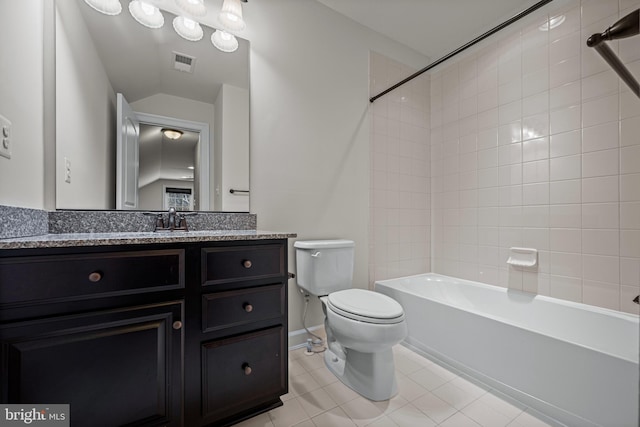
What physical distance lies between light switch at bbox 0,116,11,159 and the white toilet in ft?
4.33

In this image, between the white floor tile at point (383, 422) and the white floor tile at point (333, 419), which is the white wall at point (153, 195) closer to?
the white floor tile at point (333, 419)

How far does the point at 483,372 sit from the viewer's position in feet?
4.97

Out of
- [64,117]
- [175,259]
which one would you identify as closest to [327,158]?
[175,259]

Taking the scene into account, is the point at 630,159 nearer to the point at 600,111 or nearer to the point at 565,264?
the point at 600,111

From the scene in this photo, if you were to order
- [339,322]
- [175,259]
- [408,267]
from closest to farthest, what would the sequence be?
[175,259]
[339,322]
[408,267]

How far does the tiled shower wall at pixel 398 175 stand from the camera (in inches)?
89.7

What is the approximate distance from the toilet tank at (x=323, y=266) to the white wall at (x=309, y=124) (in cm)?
15

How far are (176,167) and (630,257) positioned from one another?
2573 millimetres

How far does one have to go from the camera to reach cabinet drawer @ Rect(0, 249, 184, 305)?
2.62 ft

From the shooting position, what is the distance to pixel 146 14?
4.77 feet

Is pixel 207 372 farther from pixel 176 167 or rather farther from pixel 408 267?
pixel 408 267

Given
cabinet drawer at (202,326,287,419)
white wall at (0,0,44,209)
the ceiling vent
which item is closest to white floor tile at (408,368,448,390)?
cabinet drawer at (202,326,287,419)

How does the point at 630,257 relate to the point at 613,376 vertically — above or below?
above

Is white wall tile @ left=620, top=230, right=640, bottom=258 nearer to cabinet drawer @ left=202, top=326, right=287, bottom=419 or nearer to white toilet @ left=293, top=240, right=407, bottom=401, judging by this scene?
white toilet @ left=293, top=240, right=407, bottom=401
